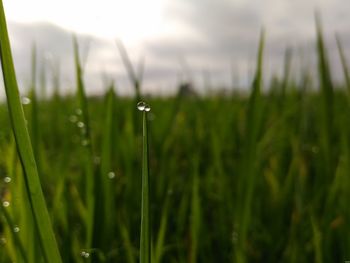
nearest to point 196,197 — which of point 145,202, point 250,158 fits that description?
point 250,158

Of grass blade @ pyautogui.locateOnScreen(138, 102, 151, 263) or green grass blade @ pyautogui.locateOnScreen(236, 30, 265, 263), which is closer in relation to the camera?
grass blade @ pyautogui.locateOnScreen(138, 102, 151, 263)

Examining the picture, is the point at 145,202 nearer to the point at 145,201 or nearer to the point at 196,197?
the point at 145,201

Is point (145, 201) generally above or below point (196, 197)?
above

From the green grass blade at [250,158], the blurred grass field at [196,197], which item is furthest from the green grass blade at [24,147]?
the green grass blade at [250,158]

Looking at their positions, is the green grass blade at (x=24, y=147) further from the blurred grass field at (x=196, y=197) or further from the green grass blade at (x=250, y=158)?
the green grass blade at (x=250, y=158)

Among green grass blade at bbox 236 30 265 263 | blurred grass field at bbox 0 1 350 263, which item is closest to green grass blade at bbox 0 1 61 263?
blurred grass field at bbox 0 1 350 263

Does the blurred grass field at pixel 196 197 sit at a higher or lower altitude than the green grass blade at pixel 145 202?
lower

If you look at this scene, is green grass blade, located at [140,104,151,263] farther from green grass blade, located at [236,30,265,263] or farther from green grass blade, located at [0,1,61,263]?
green grass blade, located at [236,30,265,263]

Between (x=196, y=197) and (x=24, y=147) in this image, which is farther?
(x=196, y=197)
